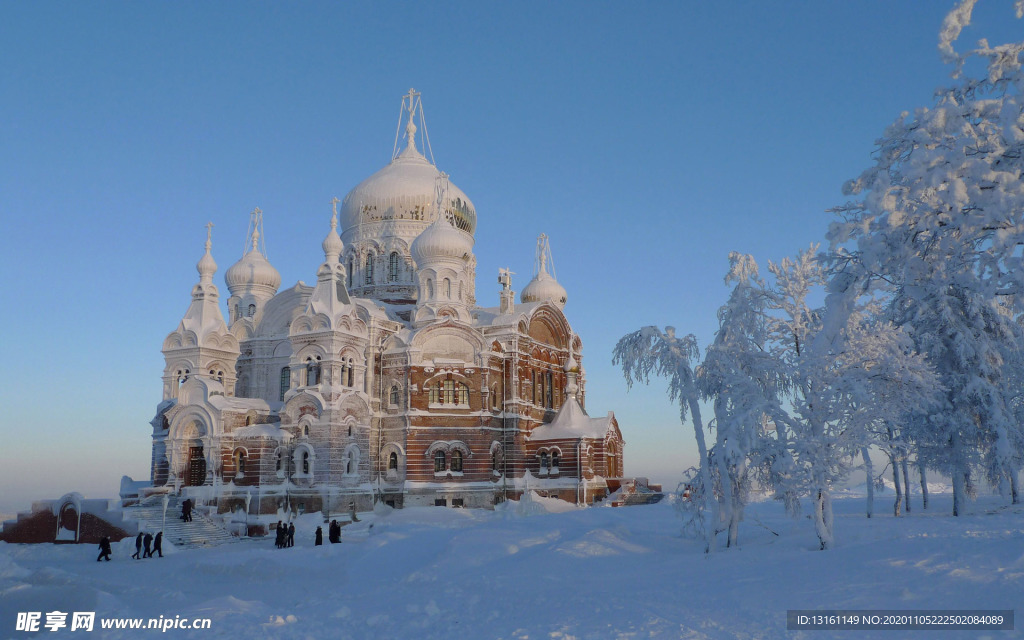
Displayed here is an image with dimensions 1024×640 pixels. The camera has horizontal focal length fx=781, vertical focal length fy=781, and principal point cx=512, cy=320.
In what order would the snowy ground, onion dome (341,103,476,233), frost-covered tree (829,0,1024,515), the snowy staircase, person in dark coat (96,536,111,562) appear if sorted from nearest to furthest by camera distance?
frost-covered tree (829,0,1024,515) < the snowy ground < person in dark coat (96,536,111,562) < the snowy staircase < onion dome (341,103,476,233)

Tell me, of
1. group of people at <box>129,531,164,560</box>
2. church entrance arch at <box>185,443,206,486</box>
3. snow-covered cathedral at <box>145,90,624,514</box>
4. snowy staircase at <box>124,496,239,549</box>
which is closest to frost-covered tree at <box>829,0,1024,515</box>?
group of people at <box>129,531,164,560</box>

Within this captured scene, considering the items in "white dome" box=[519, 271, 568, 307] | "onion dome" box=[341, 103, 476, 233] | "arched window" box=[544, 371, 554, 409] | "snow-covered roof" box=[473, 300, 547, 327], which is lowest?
"arched window" box=[544, 371, 554, 409]

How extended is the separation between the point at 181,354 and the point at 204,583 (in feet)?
64.0

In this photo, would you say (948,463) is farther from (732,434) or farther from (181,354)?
(181,354)

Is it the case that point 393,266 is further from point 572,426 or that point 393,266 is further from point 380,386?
point 572,426

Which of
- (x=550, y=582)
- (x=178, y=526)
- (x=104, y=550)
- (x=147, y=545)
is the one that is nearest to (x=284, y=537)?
(x=147, y=545)

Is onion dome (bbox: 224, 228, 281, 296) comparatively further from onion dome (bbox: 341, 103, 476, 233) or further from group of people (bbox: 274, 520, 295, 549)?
group of people (bbox: 274, 520, 295, 549)

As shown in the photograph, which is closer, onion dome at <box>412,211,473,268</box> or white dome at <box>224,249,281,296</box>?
onion dome at <box>412,211,473,268</box>

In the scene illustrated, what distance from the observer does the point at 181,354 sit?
36281 millimetres

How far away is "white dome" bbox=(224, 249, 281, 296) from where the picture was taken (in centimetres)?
4119

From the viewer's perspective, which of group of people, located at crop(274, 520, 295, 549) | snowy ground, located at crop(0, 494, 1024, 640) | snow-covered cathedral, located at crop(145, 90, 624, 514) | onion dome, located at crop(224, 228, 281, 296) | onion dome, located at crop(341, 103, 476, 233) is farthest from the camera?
onion dome, located at crop(341, 103, 476, 233)

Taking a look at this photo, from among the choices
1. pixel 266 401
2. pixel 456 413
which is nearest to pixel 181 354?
pixel 266 401

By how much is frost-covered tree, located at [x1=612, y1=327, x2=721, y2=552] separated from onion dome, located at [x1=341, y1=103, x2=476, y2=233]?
950 inches

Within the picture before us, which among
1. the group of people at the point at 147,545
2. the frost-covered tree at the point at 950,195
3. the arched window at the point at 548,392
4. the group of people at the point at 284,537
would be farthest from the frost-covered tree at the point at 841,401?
the arched window at the point at 548,392
